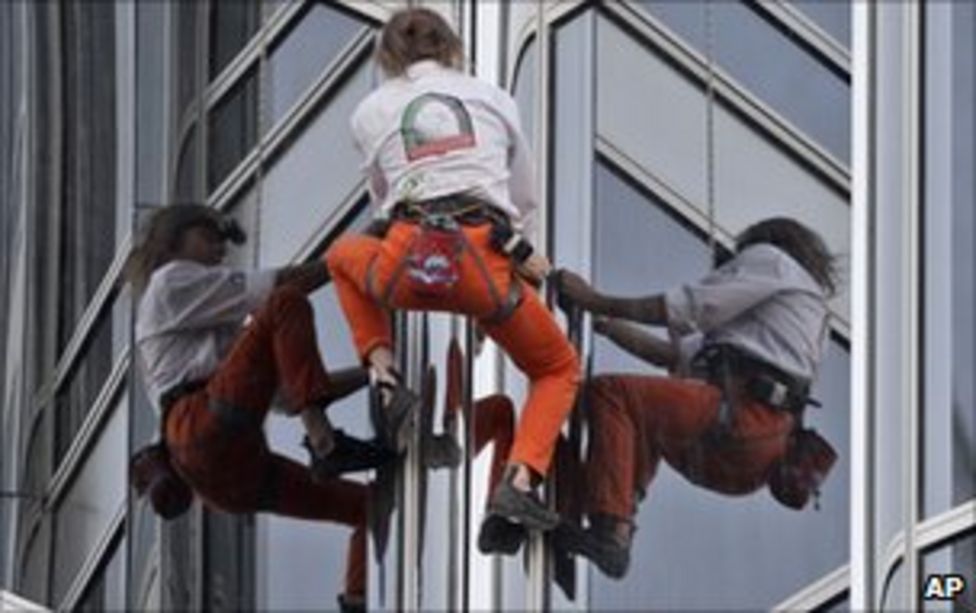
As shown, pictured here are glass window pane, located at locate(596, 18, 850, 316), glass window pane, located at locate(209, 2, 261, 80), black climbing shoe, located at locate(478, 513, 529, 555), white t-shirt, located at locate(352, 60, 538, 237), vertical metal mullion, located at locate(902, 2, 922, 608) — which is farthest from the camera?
glass window pane, located at locate(209, 2, 261, 80)

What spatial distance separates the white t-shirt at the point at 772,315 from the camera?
10836 mm

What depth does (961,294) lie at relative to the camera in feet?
35.3

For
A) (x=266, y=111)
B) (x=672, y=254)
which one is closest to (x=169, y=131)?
(x=266, y=111)

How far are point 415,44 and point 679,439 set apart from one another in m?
0.93

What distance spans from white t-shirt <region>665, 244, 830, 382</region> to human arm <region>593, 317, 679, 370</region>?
0.05 meters

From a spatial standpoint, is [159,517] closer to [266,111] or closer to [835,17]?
[266,111]

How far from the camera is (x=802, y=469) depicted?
10805 mm

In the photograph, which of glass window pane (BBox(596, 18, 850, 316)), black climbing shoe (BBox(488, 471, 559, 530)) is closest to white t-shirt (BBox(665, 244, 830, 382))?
glass window pane (BBox(596, 18, 850, 316))

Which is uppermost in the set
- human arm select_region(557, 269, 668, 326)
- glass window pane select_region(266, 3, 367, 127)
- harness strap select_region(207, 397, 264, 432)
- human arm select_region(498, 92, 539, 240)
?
glass window pane select_region(266, 3, 367, 127)

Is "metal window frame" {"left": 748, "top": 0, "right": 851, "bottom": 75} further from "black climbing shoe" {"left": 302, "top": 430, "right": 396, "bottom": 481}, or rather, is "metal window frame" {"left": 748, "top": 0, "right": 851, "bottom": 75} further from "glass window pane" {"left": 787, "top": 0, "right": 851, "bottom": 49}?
"black climbing shoe" {"left": 302, "top": 430, "right": 396, "bottom": 481}

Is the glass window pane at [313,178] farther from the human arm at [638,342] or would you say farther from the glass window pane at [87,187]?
the human arm at [638,342]

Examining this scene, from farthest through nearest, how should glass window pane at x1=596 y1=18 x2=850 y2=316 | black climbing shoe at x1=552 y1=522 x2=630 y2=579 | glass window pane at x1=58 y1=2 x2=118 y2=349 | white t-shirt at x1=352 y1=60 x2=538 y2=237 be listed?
1. glass window pane at x1=58 y1=2 x2=118 y2=349
2. glass window pane at x1=596 y1=18 x2=850 y2=316
3. black climbing shoe at x1=552 y1=522 x2=630 y2=579
4. white t-shirt at x1=352 y1=60 x2=538 y2=237

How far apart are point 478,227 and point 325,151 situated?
3.52ft

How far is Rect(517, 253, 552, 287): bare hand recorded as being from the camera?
1018cm
